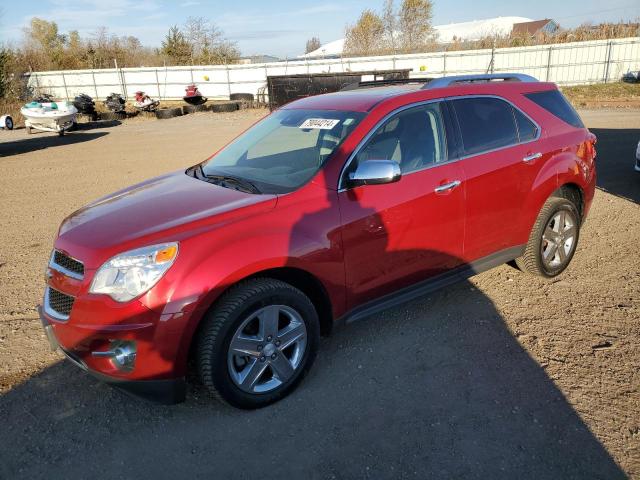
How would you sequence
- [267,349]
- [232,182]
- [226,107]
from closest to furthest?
1. [267,349]
2. [232,182]
3. [226,107]

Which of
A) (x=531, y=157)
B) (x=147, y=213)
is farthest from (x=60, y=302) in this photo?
(x=531, y=157)

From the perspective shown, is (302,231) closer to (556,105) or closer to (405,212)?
(405,212)

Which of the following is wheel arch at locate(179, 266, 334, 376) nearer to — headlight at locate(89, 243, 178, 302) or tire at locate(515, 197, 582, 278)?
headlight at locate(89, 243, 178, 302)

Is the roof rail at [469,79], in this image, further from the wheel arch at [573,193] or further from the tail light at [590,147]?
the wheel arch at [573,193]

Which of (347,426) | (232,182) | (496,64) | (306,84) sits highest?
(496,64)

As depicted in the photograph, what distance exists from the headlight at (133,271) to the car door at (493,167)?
7.37 ft

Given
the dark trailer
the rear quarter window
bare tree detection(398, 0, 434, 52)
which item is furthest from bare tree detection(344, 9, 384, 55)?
the rear quarter window

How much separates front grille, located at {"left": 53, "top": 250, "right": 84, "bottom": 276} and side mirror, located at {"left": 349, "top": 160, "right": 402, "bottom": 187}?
67.1 inches

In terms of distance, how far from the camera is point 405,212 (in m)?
3.39

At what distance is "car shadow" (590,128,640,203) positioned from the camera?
25.6 feet

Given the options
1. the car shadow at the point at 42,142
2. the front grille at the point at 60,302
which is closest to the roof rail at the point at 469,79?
the front grille at the point at 60,302

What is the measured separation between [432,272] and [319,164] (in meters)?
1.20

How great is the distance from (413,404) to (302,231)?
1.24m

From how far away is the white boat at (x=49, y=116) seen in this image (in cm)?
1895
